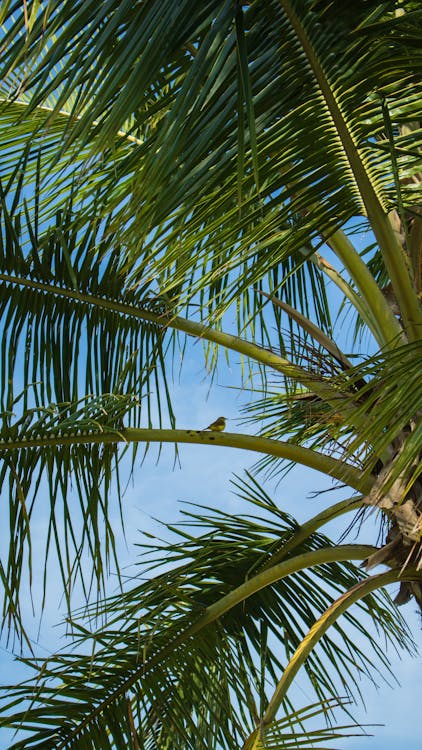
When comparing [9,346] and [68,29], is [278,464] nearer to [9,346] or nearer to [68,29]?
[9,346]

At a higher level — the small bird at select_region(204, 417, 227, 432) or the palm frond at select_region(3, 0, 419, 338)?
the palm frond at select_region(3, 0, 419, 338)

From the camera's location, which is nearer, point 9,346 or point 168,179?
point 168,179

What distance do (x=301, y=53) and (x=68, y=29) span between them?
41 cm

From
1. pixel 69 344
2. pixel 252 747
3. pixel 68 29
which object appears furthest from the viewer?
pixel 69 344

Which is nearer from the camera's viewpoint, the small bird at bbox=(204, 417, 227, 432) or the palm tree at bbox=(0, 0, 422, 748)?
the palm tree at bbox=(0, 0, 422, 748)

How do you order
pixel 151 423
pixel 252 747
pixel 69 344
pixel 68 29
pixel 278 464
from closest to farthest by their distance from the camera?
pixel 68 29 → pixel 252 747 → pixel 151 423 → pixel 69 344 → pixel 278 464

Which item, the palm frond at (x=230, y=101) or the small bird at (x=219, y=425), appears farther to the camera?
the small bird at (x=219, y=425)

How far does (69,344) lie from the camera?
285 centimetres

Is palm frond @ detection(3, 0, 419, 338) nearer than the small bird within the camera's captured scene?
Yes

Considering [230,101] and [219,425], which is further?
[219,425]

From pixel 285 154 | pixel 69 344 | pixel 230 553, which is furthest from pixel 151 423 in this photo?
pixel 285 154

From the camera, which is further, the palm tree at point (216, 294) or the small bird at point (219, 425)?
the small bird at point (219, 425)

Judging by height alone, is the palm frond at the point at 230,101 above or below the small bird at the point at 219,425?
above

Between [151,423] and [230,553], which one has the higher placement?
[151,423]
